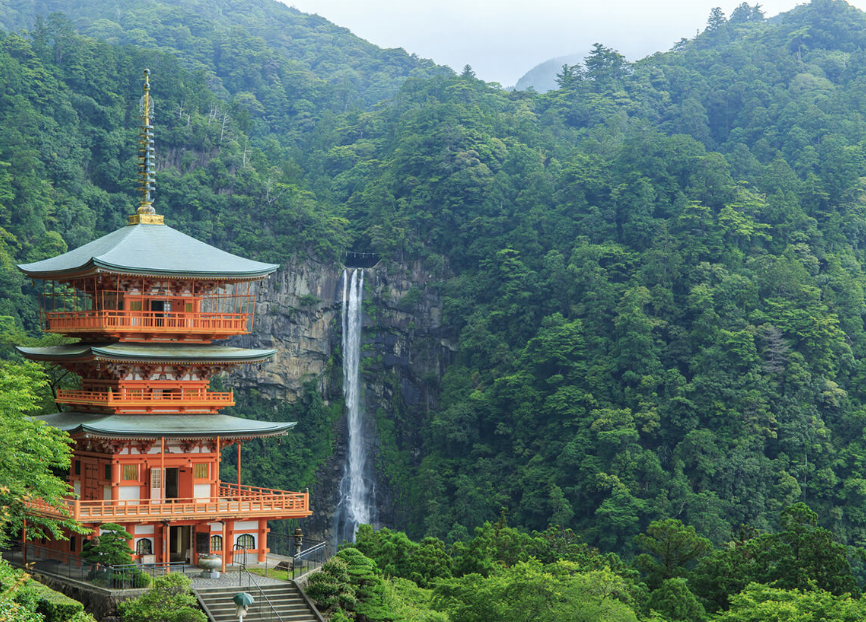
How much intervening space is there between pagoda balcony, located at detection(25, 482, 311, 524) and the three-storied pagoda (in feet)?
0.13

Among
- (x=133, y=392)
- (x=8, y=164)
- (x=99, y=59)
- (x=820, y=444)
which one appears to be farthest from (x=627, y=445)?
(x=99, y=59)

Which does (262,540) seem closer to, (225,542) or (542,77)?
(225,542)

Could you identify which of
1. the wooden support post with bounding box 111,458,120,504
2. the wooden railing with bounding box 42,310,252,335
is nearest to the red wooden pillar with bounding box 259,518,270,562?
the wooden support post with bounding box 111,458,120,504

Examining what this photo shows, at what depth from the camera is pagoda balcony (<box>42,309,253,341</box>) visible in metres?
32.8

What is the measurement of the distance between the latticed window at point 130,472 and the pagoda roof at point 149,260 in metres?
5.55

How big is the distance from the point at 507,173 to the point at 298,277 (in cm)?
1718

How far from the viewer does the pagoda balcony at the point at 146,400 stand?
32594mm

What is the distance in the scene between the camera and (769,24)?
106500 millimetres

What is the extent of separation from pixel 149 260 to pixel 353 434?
3905 cm

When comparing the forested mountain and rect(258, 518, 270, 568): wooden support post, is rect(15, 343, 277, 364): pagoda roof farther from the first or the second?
the forested mountain

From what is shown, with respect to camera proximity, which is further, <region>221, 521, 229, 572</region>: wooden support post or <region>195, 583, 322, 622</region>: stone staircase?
<region>221, 521, 229, 572</region>: wooden support post

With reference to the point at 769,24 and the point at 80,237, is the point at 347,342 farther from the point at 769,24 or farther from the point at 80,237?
the point at 769,24

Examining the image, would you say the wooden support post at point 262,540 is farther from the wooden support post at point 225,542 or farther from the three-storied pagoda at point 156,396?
the wooden support post at point 225,542

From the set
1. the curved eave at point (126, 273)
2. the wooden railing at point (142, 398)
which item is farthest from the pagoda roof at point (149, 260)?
the wooden railing at point (142, 398)
